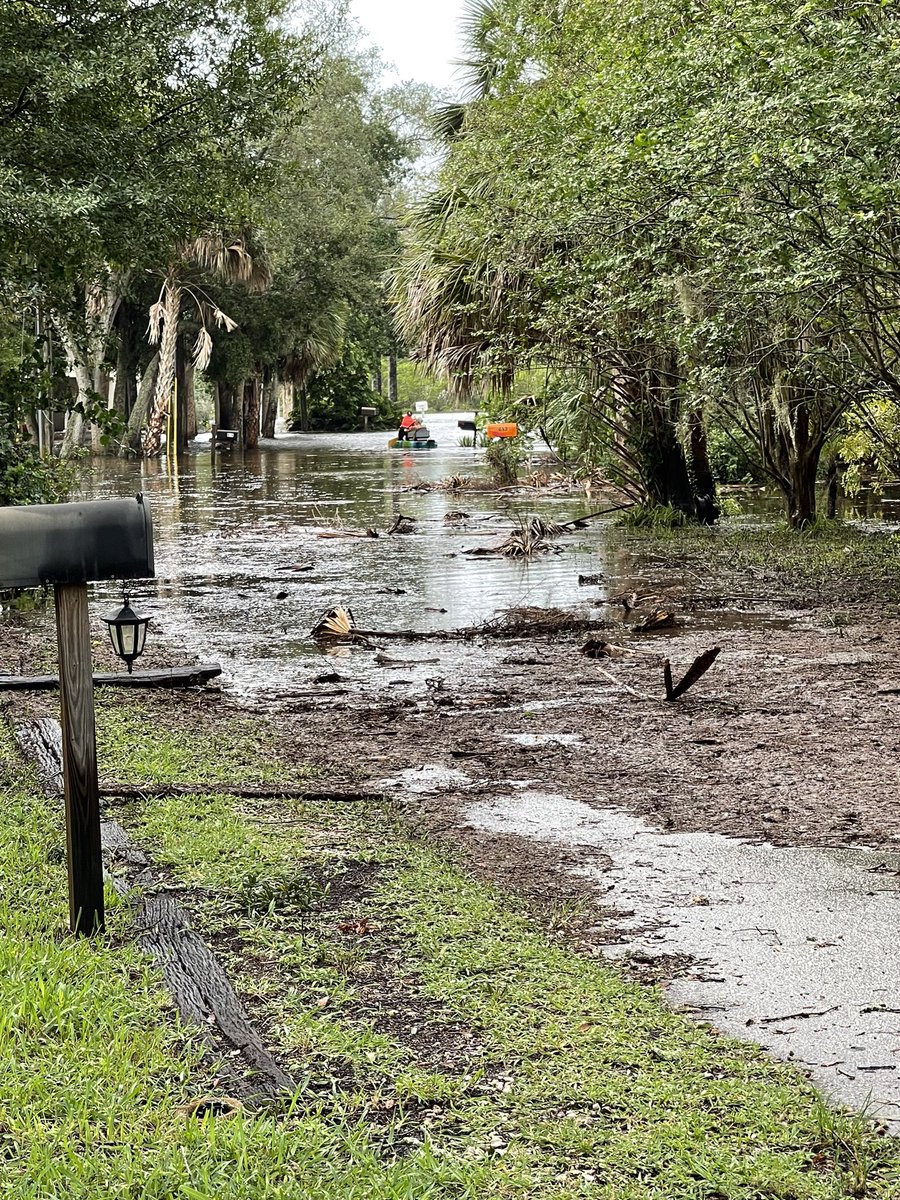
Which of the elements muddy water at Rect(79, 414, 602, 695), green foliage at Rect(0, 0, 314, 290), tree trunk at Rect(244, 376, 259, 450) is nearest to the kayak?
tree trunk at Rect(244, 376, 259, 450)

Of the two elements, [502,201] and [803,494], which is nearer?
[502,201]

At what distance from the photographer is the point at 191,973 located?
3902 mm

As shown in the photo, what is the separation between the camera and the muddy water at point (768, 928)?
3730mm

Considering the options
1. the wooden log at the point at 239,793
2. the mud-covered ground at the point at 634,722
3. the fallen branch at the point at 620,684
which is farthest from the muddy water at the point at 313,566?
the wooden log at the point at 239,793

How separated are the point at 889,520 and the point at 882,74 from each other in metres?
12.5

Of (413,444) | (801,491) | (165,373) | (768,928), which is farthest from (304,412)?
(768,928)

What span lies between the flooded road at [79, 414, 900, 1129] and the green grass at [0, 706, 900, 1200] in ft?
1.10

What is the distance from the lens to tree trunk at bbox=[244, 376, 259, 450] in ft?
167

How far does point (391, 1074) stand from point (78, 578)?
1.58 metres

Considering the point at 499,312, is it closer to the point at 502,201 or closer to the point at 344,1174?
the point at 502,201

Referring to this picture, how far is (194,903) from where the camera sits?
4.64m

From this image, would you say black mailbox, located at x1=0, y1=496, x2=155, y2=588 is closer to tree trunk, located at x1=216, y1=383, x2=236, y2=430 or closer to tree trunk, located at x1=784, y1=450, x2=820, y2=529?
tree trunk, located at x1=784, y1=450, x2=820, y2=529

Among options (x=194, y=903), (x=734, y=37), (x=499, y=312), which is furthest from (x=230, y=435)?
(x=194, y=903)

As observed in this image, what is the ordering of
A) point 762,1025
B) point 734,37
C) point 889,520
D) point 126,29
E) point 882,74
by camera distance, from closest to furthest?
point 762,1025, point 882,74, point 734,37, point 126,29, point 889,520
